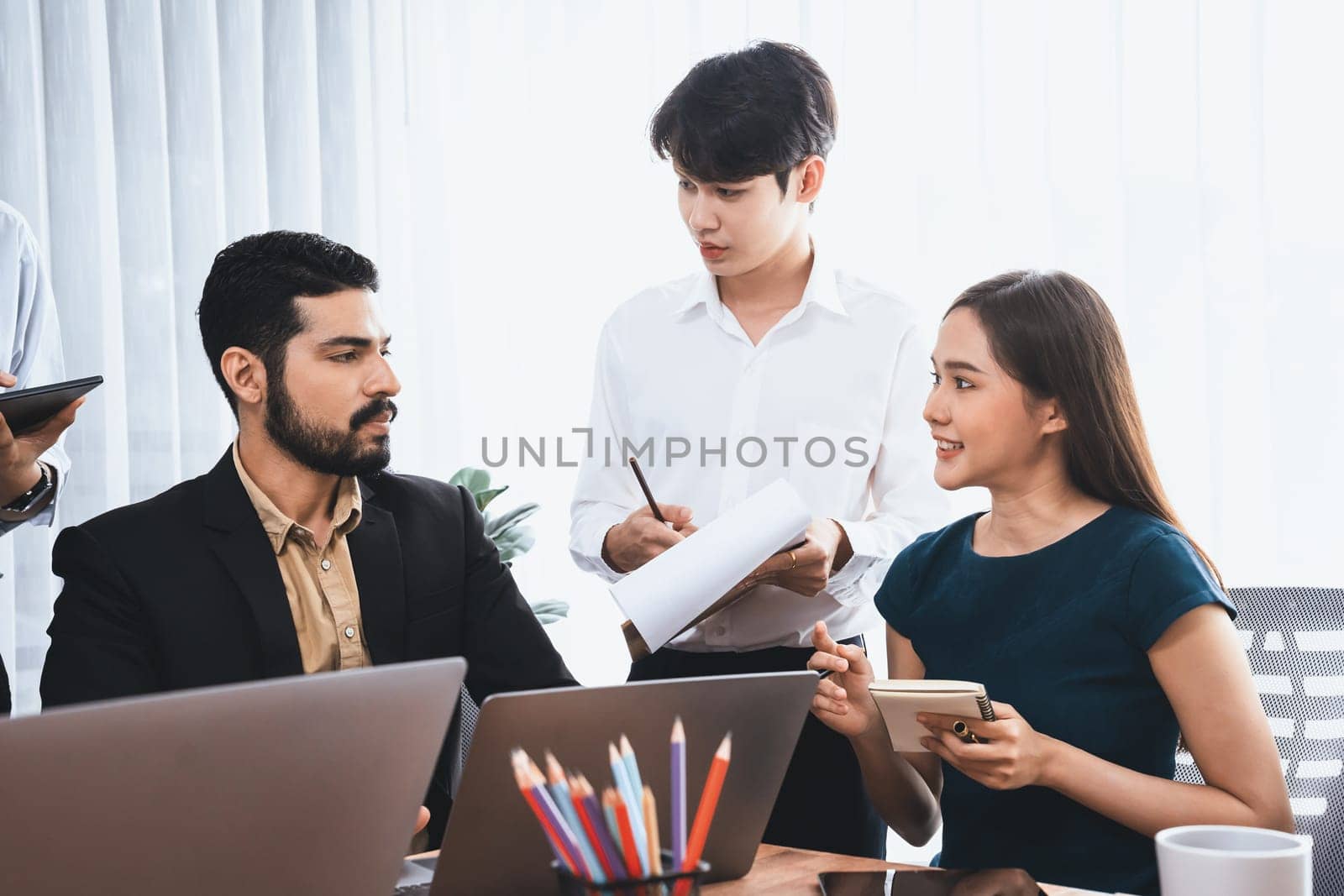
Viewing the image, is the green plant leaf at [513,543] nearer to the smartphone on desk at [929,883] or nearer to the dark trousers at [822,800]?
the dark trousers at [822,800]

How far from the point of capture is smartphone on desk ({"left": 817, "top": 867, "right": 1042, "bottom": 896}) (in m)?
1.10

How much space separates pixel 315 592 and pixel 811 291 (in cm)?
91

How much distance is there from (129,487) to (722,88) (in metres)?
1.95

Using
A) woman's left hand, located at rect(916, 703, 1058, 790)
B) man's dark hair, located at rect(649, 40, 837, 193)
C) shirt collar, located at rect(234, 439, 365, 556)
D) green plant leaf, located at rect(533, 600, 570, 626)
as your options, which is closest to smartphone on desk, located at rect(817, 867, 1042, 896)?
woman's left hand, located at rect(916, 703, 1058, 790)

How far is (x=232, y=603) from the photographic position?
5.11 ft

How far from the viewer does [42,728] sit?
2.27ft

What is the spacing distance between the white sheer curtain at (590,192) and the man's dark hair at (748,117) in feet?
1.10

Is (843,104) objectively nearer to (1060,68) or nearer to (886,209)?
(886,209)

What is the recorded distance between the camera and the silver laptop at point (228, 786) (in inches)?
28.0

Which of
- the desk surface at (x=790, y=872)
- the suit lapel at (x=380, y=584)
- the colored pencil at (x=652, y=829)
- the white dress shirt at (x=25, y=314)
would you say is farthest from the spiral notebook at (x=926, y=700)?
the white dress shirt at (x=25, y=314)

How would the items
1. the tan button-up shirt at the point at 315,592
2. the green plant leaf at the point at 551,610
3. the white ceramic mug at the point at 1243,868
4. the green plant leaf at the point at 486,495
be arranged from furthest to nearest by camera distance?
the green plant leaf at the point at 551,610 → the green plant leaf at the point at 486,495 → the tan button-up shirt at the point at 315,592 → the white ceramic mug at the point at 1243,868

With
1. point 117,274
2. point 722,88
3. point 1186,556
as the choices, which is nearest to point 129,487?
point 117,274

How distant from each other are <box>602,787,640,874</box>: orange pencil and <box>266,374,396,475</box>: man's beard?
1.04 metres

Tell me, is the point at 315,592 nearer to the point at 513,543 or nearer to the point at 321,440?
the point at 321,440
